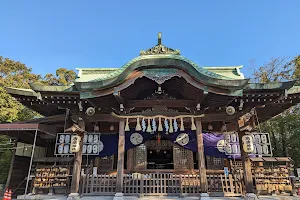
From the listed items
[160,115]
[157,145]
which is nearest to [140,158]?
[157,145]

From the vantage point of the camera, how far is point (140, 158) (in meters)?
11.2

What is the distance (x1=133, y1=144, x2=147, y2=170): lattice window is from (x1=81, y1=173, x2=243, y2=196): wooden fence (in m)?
2.76

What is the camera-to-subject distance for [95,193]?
7941 mm

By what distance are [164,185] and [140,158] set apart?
346 centimetres

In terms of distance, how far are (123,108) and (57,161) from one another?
14.3 feet

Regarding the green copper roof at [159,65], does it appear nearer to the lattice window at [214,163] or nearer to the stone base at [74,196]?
the stone base at [74,196]

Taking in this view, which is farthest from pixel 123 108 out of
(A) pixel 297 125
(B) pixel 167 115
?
(A) pixel 297 125

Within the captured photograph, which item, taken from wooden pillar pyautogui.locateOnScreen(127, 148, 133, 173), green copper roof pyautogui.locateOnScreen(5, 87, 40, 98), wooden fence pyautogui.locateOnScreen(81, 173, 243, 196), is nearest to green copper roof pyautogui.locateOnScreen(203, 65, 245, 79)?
wooden fence pyautogui.locateOnScreen(81, 173, 243, 196)

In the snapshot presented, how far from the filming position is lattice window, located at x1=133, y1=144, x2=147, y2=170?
1101 cm

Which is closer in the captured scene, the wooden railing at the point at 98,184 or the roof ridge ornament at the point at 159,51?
the wooden railing at the point at 98,184

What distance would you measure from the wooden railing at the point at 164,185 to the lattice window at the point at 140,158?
276cm

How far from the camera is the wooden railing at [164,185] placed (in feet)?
25.9

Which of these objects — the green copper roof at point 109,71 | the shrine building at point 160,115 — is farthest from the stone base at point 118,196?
the green copper roof at point 109,71

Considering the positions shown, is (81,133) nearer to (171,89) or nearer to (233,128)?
(171,89)
